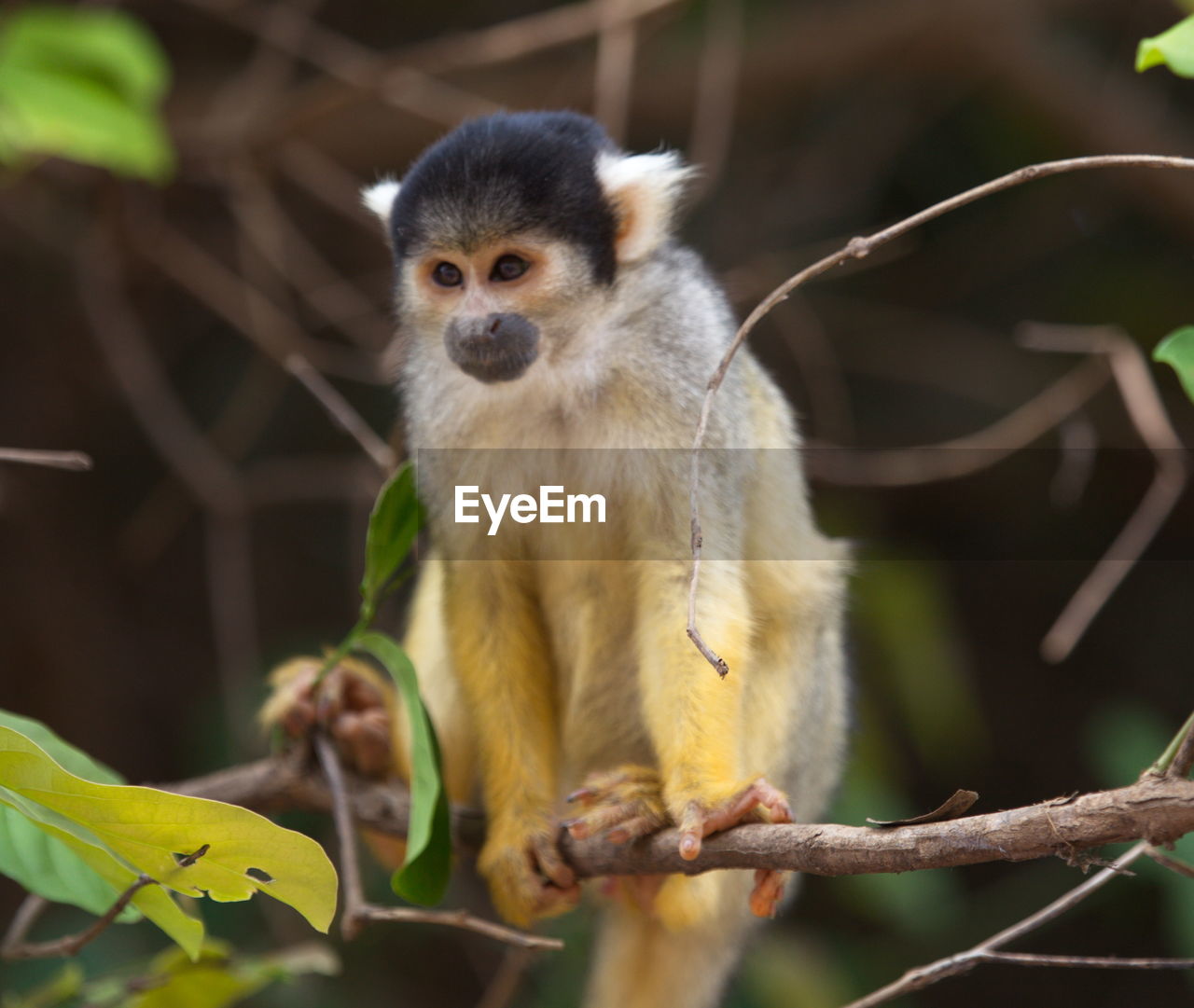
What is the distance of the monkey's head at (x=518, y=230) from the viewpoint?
2604mm

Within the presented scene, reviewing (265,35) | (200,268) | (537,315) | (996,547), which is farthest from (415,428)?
(996,547)

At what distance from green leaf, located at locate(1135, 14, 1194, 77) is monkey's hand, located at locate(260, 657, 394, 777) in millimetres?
1969

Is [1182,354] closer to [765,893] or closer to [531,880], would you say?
[765,893]

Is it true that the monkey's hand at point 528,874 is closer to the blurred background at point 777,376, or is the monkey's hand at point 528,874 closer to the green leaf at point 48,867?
the green leaf at point 48,867

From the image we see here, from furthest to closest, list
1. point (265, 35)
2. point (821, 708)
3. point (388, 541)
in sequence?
point (265, 35) → point (821, 708) → point (388, 541)

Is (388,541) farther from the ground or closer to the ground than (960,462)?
closer to the ground

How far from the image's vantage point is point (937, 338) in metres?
5.89

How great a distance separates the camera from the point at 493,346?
2.60 m

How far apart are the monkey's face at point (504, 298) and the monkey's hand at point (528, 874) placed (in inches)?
35.4

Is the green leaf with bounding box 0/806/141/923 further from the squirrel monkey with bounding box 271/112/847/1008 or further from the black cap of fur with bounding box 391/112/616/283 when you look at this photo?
the black cap of fur with bounding box 391/112/616/283

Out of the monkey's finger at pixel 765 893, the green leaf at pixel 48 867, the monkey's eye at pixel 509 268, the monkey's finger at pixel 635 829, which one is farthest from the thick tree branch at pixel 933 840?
the monkey's eye at pixel 509 268

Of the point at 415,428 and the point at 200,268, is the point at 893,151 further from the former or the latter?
the point at 415,428

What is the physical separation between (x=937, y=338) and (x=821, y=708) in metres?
3.27

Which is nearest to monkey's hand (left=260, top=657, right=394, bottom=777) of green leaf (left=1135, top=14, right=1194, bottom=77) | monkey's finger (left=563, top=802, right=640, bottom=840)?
monkey's finger (left=563, top=802, right=640, bottom=840)
